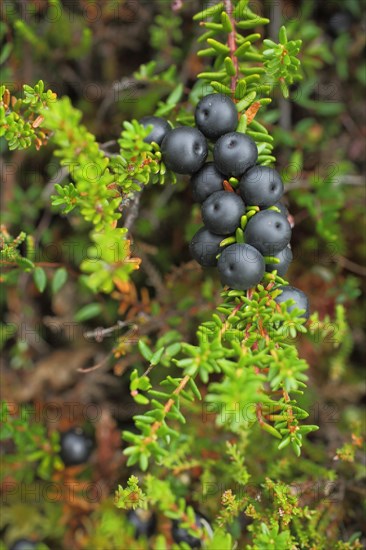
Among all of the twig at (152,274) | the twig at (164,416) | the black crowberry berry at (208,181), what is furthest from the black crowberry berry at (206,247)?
the twig at (152,274)

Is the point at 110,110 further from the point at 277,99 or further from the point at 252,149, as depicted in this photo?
the point at 252,149

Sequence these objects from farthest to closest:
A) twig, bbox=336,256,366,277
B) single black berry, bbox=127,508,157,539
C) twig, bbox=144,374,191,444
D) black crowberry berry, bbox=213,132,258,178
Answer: twig, bbox=336,256,366,277 < single black berry, bbox=127,508,157,539 < black crowberry berry, bbox=213,132,258,178 < twig, bbox=144,374,191,444

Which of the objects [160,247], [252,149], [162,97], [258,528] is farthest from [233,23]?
[258,528]

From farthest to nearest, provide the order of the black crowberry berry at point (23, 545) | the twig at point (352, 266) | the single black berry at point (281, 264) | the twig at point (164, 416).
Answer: the twig at point (352, 266)
the black crowberry berry at point (23, 545)
the single black berry at point (281, 264)
the twig at point (164, 416)

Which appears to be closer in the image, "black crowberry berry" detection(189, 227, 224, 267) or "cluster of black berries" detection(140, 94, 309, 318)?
"cluster of black berries" detection(140, 94, 309, 318)

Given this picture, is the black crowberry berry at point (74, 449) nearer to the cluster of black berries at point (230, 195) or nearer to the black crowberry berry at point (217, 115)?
the cluster of black berries at point (230, 195)

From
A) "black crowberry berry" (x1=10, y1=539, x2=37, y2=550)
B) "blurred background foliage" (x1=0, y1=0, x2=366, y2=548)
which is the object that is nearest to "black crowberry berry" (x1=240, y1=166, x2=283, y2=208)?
"blurred background foliage" (x1=0, y1=0, x2=366, y2=548)

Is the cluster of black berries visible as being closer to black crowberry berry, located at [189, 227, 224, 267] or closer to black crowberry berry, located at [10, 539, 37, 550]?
black crowberry berry, located at [189, 227, 224, 267]
